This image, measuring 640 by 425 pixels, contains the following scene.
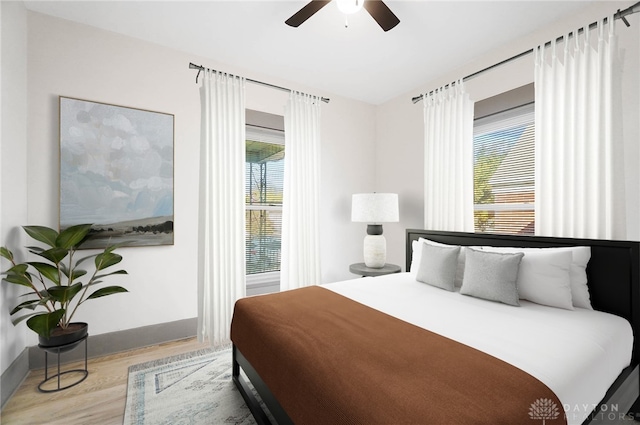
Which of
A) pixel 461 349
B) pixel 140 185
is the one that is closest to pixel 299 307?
pixel 461 349

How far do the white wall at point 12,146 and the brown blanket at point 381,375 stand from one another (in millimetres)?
1719

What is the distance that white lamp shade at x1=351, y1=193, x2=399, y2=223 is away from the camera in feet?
10.2

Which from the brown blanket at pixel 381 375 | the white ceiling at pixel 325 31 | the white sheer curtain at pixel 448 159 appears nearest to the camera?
the brown blanket at pixel 381 375

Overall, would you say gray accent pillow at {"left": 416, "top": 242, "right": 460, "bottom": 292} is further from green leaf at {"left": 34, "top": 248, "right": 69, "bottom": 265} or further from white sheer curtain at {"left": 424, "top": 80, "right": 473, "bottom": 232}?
green leaf at {"left": 34, "top": 248, "right": 69, "bottom": 265}

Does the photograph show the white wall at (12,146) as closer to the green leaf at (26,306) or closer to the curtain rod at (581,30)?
the green leaf at (26,306)

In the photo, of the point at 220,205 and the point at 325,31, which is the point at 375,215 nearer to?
the point at 220,205

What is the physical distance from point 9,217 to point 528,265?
3512 mm

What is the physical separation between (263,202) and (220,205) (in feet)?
2.29

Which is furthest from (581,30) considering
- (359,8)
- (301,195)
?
(301,195)

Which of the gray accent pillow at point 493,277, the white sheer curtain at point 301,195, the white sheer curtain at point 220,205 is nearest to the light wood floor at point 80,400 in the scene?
the white sheer curtain at point 220,205

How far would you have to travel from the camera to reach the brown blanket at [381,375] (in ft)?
2.94

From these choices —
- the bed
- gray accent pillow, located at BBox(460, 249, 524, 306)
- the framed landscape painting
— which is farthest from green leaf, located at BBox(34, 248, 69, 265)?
gray accent pillow, located at BBox(460, 249, 524, 306)

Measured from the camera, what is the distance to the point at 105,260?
2.19 meters

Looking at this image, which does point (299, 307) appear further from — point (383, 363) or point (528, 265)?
point (528, 265)
